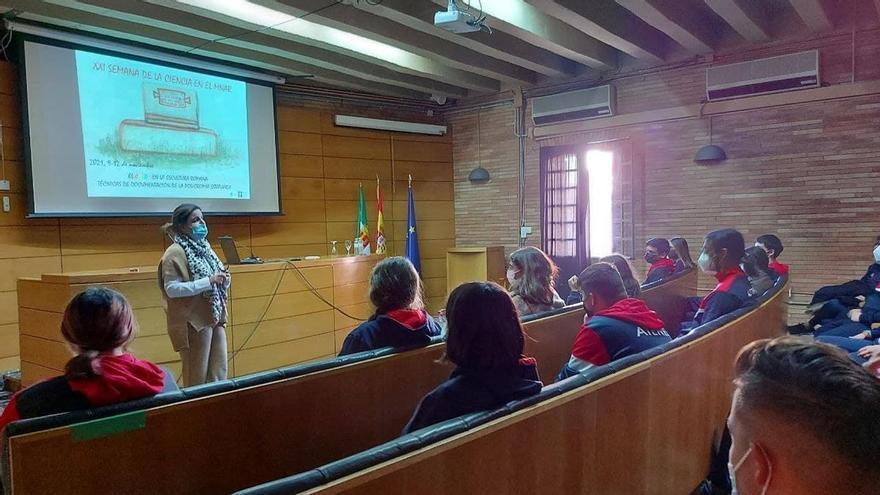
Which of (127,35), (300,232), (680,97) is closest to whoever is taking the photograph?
(127,35)

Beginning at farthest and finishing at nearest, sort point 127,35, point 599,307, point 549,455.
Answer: point 127,35 < point 599,307 < point 549,455

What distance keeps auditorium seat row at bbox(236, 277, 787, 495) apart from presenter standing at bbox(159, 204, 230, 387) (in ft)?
8.05

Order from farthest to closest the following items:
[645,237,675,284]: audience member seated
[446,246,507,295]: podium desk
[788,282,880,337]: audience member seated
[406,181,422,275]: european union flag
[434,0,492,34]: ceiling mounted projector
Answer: [406,181,422,275]: european union flag → [446,246,507,295]: podium desk → [645,237,675,284]: audience member seated → [788,282,880,337]: audience member seated → [434,0,492,34]: ceiling mounted projector

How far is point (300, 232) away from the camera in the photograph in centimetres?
661

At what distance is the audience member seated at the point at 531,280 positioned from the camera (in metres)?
2.87

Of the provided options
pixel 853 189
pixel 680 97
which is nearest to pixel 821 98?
pixel 853 189

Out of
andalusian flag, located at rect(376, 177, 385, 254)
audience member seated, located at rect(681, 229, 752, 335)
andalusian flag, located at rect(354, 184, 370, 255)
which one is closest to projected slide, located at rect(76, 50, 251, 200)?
andalusian flag, located at rect(354, 184, 370, 255)

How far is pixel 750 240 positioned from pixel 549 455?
523 cm

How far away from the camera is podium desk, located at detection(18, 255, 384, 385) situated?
387 cm

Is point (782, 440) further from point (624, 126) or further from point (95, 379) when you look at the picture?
point (624, 126)

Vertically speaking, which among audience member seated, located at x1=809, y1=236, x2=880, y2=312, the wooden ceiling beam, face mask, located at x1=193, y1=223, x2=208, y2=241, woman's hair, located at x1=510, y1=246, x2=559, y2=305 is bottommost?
audience member seated, located at x1=809, y1=236, x2=880, y2=312

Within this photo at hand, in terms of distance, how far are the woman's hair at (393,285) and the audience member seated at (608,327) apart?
0.67 m

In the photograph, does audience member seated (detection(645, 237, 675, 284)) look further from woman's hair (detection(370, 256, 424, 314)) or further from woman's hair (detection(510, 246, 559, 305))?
woman's hair (detection(370, 256, 424, 314))

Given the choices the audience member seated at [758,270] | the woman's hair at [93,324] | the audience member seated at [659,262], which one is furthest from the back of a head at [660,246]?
the woman's hair at [93,324]
